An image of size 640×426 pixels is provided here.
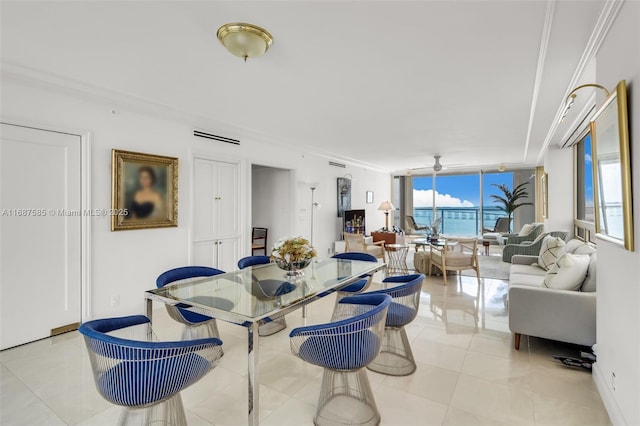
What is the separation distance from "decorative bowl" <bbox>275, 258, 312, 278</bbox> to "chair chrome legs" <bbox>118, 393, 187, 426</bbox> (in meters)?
1.17

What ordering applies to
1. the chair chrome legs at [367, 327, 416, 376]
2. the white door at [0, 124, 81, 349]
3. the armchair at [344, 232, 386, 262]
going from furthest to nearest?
the armchair at [344, 232, 386, 262] → the white door at [0, 124, 81, 349] → the chair chrome legs at [367, 327, 416, 376]

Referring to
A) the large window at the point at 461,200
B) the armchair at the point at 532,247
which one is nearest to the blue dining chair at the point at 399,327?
the armchair at the point at 532,247

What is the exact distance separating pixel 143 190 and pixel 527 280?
4589 mm

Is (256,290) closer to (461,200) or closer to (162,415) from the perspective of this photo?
(162,415)

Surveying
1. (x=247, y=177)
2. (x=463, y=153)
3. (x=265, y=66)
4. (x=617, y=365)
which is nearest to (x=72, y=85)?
(x=265, y=66)

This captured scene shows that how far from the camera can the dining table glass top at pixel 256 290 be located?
1871 millimetres

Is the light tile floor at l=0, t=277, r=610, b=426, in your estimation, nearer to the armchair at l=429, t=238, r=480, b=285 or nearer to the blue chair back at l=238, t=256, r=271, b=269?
the blue chair back at l=238, t=256, r=271, b=269

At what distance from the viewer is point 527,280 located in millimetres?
3623

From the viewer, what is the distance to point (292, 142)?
586 centimetres

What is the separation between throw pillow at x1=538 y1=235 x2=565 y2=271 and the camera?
4055mm

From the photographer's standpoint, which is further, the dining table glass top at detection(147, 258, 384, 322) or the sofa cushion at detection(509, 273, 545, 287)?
the sofa cushion at detection(509, 273, 545, 287)

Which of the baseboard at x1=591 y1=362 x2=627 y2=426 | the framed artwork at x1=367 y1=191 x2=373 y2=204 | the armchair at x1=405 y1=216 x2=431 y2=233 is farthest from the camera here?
the armchair at x1=405 y1=216 x2=431 y2=233

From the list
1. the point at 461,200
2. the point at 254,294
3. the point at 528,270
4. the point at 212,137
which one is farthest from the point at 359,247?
the point at 461,200

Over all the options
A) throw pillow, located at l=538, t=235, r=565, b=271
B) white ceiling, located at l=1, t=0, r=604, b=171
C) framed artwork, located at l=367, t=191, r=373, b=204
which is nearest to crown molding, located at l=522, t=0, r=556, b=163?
white ceiling, located at l=1, t=0, r=604, b=171
